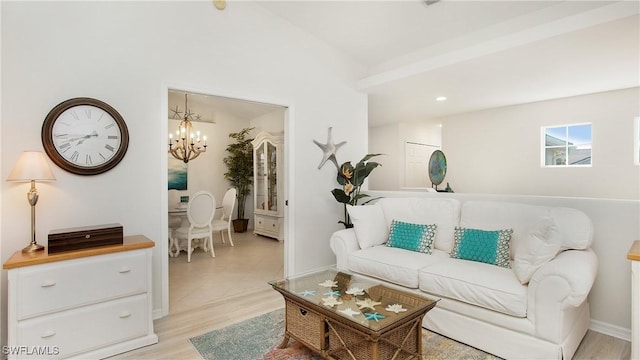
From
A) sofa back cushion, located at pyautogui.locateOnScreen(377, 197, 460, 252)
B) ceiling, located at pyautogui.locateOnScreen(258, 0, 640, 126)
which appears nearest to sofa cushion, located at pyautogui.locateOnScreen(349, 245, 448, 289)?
sofa back cushion, located at pyautogui.locateOnScreen(377, 197, 460, 252)

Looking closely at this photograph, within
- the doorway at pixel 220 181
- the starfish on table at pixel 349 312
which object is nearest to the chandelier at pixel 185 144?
the doorway at pixel 220 181

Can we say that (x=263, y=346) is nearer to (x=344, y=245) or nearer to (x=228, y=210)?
(x=344, y=245)

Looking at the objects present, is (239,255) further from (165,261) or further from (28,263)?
(28,263)

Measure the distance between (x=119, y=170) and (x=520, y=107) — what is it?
5761mm

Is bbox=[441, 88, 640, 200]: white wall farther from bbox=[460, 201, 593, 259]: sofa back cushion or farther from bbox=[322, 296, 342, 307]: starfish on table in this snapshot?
bbox=[322, 296, 342, 307]: starfish on table

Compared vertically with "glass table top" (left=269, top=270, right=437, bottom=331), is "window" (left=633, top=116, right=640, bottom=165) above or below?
above

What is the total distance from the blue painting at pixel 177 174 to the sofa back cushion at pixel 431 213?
459 centimetres

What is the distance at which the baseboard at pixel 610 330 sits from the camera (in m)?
2.39

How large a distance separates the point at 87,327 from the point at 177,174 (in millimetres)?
4744

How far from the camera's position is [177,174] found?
259 inches

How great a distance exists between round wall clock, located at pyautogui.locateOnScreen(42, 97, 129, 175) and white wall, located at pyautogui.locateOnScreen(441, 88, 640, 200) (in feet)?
18.2

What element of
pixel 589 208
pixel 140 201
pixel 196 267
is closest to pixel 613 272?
pixel 589 208

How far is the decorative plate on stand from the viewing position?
617cm

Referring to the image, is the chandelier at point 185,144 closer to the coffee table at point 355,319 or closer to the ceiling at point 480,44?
the ceiling at point 480,44
